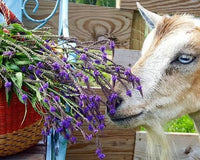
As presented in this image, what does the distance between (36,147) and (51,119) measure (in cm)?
59

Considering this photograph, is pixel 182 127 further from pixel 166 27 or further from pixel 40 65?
pixel 40 65

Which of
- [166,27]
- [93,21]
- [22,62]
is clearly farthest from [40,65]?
[93,21]

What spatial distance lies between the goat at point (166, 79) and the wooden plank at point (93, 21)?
87 centimetres

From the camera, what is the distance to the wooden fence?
318cm

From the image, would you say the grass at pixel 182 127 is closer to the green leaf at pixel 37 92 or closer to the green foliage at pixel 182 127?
the green foliage at pixel 182 127

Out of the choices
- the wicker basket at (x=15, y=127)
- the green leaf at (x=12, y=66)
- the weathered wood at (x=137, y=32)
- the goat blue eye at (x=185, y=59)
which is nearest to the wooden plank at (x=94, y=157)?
the weathered wood at (x=137, y=32)

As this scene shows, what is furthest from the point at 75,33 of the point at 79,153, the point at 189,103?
the point at 189,103

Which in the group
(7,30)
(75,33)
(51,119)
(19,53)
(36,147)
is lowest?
(36,147)

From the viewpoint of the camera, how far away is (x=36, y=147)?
2.00 m

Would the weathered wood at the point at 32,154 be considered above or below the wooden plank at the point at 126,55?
below

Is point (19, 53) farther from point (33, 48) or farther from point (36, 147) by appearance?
point (36, 147)

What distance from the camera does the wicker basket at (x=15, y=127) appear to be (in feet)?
5.32

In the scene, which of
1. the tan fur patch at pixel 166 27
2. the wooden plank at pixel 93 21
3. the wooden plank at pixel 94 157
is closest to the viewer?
the tan fur patch at pixel 166 27

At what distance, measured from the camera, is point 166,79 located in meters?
2.21
